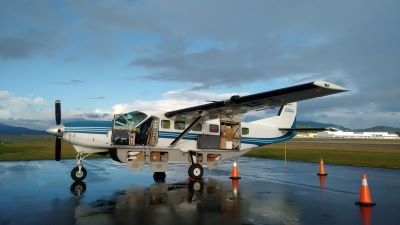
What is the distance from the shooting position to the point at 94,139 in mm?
14008

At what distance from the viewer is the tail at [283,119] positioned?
19.5 metres

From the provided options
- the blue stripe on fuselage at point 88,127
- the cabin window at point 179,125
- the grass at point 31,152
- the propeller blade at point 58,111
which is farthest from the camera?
the grass at point 31,152

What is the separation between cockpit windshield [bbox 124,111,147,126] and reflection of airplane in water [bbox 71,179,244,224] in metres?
3.08

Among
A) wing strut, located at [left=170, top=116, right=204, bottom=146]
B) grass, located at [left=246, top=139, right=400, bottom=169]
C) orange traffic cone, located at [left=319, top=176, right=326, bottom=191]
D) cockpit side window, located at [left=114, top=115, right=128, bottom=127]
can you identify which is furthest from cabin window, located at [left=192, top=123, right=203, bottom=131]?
grass, located at [left=246, top=139, right=400, bottom=169]

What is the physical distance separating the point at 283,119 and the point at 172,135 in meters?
7.35

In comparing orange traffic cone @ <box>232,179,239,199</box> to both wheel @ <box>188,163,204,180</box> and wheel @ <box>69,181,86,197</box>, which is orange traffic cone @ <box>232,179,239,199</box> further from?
wheel @ <box>69,181,86,197</box>

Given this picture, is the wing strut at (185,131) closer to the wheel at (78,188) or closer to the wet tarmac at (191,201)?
the wet tarmac at (191,201)

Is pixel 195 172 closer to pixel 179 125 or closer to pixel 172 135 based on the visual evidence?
pixel 172 135

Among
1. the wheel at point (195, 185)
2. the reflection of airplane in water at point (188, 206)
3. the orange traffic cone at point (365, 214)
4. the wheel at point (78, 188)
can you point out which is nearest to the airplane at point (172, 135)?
the wheel at point (78, 188)

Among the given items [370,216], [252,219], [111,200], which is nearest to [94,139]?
[111,200]

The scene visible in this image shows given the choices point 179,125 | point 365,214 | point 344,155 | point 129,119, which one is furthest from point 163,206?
point 344,155

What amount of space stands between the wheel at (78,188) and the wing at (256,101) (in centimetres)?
461

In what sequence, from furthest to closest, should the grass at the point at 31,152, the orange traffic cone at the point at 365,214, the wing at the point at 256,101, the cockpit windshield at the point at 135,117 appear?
1. the grass at the point at 31,152
2. the cockpit windshield at the point at 135,117
3. the wing at the point at 256,101
4. the orange traffic cone at the point at 365,214

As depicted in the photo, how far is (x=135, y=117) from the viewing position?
14703mm
